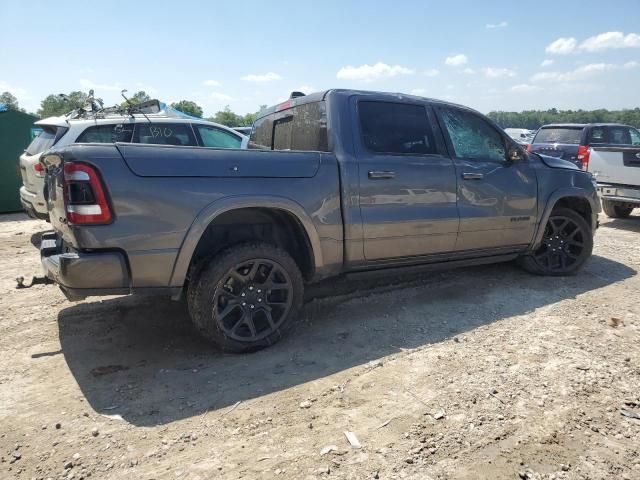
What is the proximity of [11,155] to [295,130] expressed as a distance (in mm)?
8468

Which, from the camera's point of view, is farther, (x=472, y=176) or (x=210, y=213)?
(x=472, y=176)

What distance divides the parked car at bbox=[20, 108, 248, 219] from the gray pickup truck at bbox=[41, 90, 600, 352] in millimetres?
2637

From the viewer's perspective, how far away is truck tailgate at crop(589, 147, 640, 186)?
300 inches

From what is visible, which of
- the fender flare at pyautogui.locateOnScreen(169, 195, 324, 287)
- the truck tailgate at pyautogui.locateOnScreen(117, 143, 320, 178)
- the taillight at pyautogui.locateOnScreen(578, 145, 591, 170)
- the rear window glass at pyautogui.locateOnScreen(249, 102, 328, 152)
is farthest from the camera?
the taillight at pyautogui.locateOnScreen(578, 145, 591, 170)

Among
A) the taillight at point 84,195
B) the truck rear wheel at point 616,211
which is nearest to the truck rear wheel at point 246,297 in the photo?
the taillight at point 84,195

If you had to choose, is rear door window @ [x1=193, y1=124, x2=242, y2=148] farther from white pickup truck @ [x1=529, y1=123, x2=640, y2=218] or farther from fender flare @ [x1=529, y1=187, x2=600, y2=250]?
white pickup truck @ [x1=529, y1=123, x2=640, y2=218]

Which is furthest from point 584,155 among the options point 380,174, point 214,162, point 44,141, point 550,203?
point 44,141

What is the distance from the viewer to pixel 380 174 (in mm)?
3760

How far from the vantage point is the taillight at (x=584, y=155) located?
851 centimetres

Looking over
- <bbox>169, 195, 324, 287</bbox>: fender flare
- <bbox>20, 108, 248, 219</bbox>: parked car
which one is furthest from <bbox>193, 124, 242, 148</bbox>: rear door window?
<bbox>169, 195, 324, 287</bbox>: fender flare

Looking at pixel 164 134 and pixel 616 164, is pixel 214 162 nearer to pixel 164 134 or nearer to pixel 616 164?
pixel 164 134

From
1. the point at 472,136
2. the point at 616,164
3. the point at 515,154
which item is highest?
the point at 472,136

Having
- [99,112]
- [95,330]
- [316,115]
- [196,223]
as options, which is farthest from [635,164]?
[99,112]

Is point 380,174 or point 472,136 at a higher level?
point 472,136
